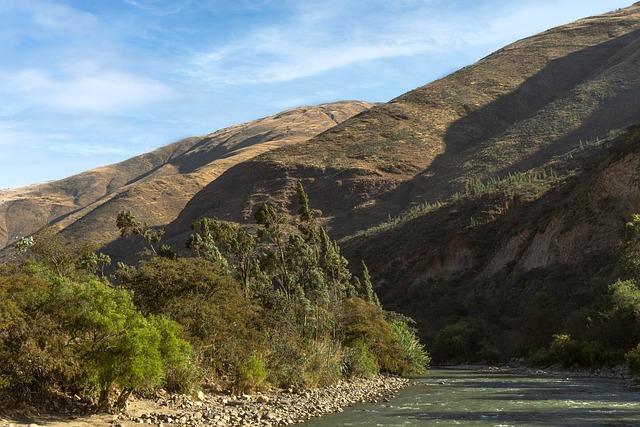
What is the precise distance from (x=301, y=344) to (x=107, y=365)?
16.7 metres

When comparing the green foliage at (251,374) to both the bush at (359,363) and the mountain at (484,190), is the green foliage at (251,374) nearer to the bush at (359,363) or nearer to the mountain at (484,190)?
the bush at (359,363)

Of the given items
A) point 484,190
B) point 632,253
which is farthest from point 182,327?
point 484,190

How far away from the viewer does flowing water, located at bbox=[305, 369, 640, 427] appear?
22094 millimetres

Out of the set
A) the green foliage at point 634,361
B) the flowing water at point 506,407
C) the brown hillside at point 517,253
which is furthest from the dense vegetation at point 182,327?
the brown hillside at point 517,253

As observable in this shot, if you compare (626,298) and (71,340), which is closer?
(71,340)

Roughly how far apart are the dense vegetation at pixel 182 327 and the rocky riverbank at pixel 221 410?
845 mm

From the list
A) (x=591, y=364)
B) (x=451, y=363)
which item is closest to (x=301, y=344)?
(x=591, y=364)

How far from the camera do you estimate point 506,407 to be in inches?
1022

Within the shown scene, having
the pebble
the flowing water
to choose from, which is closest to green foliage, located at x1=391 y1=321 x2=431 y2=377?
the flowing water

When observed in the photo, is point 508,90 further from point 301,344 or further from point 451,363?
point 301,344

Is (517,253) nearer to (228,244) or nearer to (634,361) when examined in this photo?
(634,361)

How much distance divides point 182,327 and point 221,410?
13.1 ft

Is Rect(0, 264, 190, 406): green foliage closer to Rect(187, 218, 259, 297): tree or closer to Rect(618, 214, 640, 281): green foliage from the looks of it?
Rect(187, 218, 259, 297): tree

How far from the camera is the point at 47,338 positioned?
18078 millimetres
